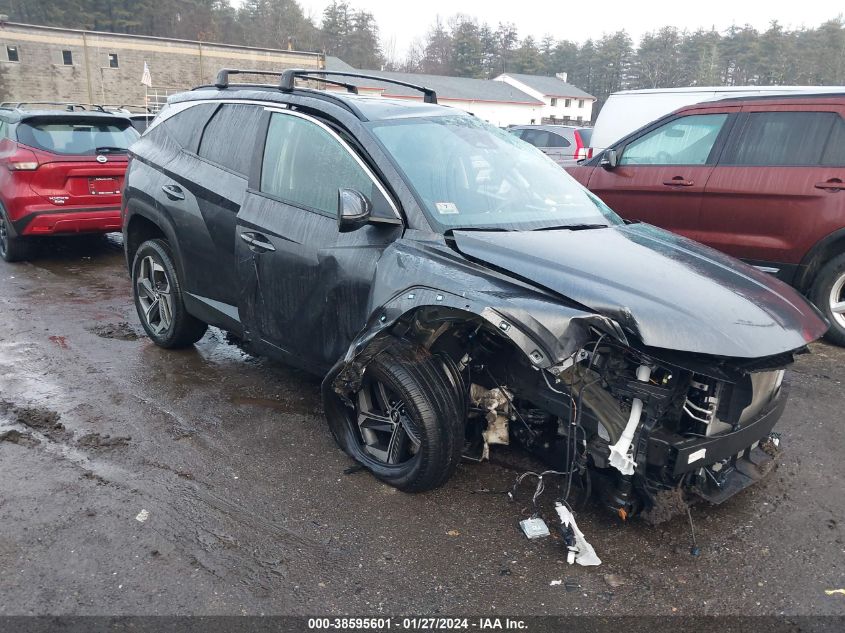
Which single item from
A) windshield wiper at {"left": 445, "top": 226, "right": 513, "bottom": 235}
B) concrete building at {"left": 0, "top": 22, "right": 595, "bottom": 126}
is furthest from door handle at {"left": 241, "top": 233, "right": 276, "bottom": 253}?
concrete building at {"left": 0, "top": 22, "right": 595, "bottom": 126}

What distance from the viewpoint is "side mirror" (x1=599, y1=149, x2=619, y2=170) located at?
6715 mm

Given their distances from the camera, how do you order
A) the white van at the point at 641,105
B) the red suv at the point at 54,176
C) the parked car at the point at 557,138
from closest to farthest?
the white van at the point at 641,105
the red suv at the point at 54,176
the parked car at the point at 557,138

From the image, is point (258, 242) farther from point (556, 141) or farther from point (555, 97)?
point (555, 97)

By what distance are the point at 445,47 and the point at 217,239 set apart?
9561 centimetres

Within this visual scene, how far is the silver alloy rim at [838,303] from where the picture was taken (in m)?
5.50

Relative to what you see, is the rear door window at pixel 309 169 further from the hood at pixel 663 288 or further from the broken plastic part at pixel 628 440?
the broken plastic part at pixel 628 440

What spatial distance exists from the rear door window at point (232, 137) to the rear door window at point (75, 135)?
432cm

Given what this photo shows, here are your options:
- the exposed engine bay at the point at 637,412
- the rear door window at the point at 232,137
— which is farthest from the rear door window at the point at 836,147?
the rear door window at the point at 232,137

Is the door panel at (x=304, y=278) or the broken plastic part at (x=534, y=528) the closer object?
the broken plastic part at (x=534, y=528)

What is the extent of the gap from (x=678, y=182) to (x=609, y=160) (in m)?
0.76

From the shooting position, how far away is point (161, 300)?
5.16 metres

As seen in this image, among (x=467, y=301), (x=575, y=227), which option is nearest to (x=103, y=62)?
(x=575, y=227)

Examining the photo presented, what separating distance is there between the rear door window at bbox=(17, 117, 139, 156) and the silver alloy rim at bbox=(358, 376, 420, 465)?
625 centimetres

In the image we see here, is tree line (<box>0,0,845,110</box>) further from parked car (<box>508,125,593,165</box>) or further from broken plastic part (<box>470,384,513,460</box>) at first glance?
broken plastic part (<box>470,384,513,460</box>)
